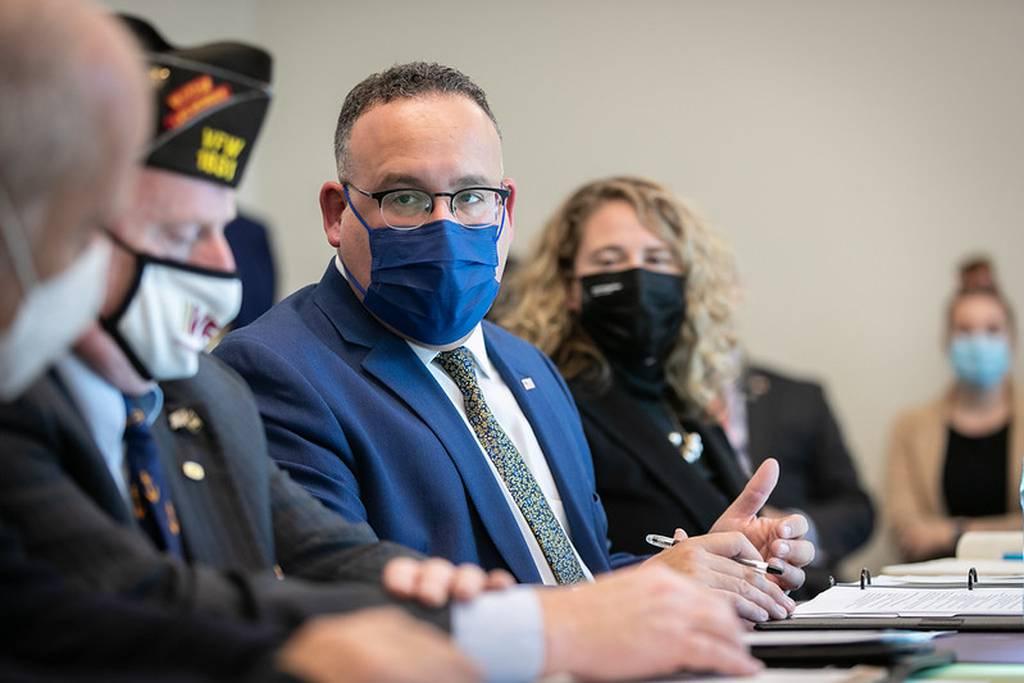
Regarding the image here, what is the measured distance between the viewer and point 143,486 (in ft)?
5.24

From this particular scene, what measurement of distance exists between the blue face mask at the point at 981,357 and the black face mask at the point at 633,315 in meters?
2.75

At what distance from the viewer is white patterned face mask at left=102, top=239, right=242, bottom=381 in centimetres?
151

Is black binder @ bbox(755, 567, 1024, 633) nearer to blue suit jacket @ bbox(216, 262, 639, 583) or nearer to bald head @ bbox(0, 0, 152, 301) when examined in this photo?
blue suit jacket @ bbox(216, 262, 639, 583)

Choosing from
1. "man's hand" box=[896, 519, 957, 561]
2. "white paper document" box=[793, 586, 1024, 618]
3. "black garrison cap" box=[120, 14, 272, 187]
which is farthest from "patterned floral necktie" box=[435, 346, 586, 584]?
"man's hand" box=[896, 519, 957, 561]

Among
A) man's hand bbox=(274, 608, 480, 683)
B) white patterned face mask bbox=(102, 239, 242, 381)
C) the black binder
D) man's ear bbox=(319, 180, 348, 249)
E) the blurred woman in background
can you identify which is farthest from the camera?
the blurred woman in background

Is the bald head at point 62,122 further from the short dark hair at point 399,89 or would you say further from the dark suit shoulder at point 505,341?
the dark suit shoulder at point 505,341

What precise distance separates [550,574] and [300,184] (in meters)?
4.20

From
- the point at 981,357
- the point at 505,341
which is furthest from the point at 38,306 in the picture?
the point at 981,357

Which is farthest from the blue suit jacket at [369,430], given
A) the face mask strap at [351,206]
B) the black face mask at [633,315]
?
the black face mask at [633,315]

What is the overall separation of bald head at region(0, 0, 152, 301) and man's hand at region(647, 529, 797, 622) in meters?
1.19

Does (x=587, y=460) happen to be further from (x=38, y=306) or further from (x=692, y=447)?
(x=38, y=306)

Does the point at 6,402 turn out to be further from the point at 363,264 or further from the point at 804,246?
the point at 804,246

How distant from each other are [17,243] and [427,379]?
1.32 meters

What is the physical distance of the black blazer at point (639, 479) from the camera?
3.26 meters
